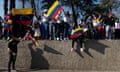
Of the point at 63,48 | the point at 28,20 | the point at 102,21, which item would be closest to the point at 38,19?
the point at 28,20

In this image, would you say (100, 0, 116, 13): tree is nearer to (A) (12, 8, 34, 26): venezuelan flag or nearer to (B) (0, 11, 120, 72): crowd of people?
(B) (0, 11, 120, 72): crowd of people

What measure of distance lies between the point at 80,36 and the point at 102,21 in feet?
5.86

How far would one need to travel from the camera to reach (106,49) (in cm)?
1980

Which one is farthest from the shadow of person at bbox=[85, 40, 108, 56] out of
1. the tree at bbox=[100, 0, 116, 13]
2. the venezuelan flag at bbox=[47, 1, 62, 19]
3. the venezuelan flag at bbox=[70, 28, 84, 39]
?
the tree at bbox=[100, 0, 116, 13]

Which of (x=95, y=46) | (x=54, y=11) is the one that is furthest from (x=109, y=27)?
(x=54, y=11)

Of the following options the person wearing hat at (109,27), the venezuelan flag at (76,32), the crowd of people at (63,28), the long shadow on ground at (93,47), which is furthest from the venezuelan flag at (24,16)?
the person wearing hat at (109,27)

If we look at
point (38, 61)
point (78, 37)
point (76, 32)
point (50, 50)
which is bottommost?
point (38, 61)

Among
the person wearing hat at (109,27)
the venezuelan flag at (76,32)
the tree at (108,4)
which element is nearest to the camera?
the venezuelan flag at (76,32)

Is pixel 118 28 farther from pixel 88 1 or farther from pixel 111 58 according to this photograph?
pixel 88 1

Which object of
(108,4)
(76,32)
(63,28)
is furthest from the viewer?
(108,4)

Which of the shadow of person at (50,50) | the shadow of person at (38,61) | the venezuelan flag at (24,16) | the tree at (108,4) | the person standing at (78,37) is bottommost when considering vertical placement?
the shadow of person at (38,61)

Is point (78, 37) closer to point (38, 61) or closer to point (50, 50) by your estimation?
point (50, 50)

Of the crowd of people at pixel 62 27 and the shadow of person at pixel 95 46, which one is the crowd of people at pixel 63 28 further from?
the shadow of person at pixel 95 46

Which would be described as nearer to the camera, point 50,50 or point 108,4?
point 50,50
